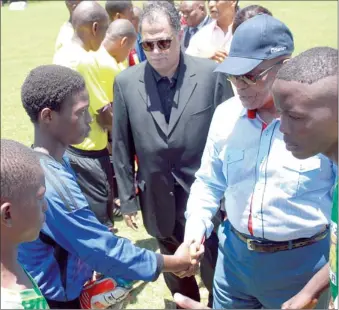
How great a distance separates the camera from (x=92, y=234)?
2.56m

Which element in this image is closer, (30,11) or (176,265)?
(176,265)

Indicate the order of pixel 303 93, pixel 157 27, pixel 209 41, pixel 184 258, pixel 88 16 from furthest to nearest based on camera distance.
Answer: pixel 209 41, pixel 88 16, pixel 157 27, pixel 184 258, pixel 303 93

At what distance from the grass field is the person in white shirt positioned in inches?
80.3

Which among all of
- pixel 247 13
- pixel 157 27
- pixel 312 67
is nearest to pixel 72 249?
pixel 312 67

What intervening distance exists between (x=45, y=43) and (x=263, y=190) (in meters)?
18.1

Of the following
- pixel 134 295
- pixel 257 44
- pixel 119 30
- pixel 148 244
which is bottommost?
pixel 148 244

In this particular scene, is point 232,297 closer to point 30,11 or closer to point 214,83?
point 214,83

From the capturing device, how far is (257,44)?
9.36 ft

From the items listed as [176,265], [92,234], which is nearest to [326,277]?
[176,265]

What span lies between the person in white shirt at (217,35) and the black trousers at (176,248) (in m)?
2.48

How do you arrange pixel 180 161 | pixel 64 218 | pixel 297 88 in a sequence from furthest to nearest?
pixel 180 161, pixel 64 218, pixel 297 88

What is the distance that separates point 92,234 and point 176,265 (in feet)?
1.97

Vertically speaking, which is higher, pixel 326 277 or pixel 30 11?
pixel 326 277

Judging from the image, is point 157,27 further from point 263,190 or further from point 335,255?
point 335,255
